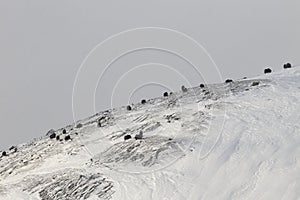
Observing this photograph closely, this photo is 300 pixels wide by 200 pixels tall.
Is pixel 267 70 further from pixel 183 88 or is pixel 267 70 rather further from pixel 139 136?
pixel 139 136

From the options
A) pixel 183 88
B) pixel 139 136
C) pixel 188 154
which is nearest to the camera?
pixel 188 154

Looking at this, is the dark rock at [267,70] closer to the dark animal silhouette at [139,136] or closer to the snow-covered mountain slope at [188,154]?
the snow-covered mountain slope at [188,154]

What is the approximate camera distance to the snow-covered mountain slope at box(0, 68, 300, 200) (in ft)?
131

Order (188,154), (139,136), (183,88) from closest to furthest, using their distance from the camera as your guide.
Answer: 1. (188,154)
2. (139,136)
3. (183,88)

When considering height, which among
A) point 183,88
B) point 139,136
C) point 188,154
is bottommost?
point 188,154

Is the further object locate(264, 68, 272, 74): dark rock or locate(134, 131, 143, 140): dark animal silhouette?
locate(264, 68, 272, 74): dark rock

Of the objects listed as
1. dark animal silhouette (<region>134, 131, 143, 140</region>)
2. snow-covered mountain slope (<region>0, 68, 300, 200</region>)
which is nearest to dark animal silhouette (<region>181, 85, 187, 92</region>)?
snow-covered mountain slope (<region>0, 68, 300, 200</region>)

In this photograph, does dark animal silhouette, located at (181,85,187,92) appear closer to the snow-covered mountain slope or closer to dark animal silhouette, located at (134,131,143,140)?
the snow-covered mountain slope

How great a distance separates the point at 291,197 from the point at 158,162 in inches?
469

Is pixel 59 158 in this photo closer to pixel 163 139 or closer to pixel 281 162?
pixel 163 139

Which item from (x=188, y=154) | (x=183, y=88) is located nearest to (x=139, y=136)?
(x=188, y=154)

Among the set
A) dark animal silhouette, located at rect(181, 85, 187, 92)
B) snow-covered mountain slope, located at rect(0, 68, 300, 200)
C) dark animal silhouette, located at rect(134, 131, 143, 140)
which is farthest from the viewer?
dark animal silhouette, located at rect(181, 85, 187, 92)

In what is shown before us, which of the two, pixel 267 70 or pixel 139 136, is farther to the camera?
Answer: pixel 267 70

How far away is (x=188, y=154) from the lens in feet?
147
